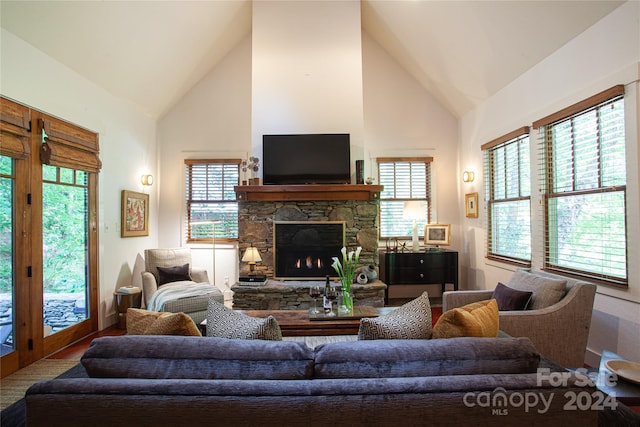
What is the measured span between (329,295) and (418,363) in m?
1.94

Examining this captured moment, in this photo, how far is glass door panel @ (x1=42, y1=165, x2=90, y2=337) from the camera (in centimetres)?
334

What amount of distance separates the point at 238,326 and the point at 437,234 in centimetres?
436

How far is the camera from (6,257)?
2.89 metres

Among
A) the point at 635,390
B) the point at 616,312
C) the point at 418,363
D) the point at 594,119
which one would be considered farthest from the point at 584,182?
the point at 418,363

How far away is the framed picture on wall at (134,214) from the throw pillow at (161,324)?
3.43 metres

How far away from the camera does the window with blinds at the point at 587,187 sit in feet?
9.05

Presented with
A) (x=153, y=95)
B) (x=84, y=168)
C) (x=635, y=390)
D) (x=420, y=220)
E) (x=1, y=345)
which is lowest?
(x=1, y=345)

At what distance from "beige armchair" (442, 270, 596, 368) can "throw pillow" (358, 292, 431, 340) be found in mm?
1262

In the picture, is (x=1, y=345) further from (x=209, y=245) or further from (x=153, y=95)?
(x=153, y=95)

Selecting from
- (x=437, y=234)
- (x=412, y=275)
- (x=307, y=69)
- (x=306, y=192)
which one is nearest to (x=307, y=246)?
(x=306, y=192)

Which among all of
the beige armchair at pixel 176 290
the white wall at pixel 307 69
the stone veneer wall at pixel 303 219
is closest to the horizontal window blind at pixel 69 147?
the beige armchair at pixel 176 290

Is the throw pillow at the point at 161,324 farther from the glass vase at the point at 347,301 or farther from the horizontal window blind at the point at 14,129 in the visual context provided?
the horizontal window blind at the point at 14,129

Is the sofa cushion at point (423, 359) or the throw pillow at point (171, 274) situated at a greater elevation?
the sofa cushion at point (423, 359)

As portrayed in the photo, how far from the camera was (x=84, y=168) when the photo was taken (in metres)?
3.83
